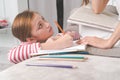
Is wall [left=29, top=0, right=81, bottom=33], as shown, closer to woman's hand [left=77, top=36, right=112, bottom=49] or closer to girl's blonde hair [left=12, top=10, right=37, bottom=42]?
girl's blonde hair [left=12, top=10, right=37, bottom=42]

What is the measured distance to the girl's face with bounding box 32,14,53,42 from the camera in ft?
3.16

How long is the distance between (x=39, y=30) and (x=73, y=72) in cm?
45

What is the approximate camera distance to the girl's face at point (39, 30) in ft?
3.16

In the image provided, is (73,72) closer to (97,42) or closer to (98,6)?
(97,42)

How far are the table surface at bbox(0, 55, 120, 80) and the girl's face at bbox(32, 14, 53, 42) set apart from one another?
13.7 inches

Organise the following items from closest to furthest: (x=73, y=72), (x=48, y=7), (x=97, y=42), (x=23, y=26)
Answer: (x=73, y=72)
(x=97, y=42)
(x=23, y=26)
(x=48, y=7)

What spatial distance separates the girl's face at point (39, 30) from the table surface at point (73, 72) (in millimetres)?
348

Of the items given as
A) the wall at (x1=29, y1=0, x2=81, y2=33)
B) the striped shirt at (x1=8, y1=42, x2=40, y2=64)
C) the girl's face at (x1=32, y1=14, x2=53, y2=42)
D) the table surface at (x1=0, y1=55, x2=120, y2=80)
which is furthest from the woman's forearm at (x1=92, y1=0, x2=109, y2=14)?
the wall at (x1=29, y1=0, x2=81, y2=33)

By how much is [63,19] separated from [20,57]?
81.5 inches

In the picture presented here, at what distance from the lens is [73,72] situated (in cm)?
55

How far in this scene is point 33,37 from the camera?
98 centimetres

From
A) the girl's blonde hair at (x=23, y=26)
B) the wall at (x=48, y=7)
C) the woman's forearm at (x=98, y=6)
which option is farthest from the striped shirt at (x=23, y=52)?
the wall at (x=48, y=7)

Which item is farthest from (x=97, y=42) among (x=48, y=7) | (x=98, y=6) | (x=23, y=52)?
(x=48, y=7)

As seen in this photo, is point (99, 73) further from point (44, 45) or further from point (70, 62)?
point (44, 45)
